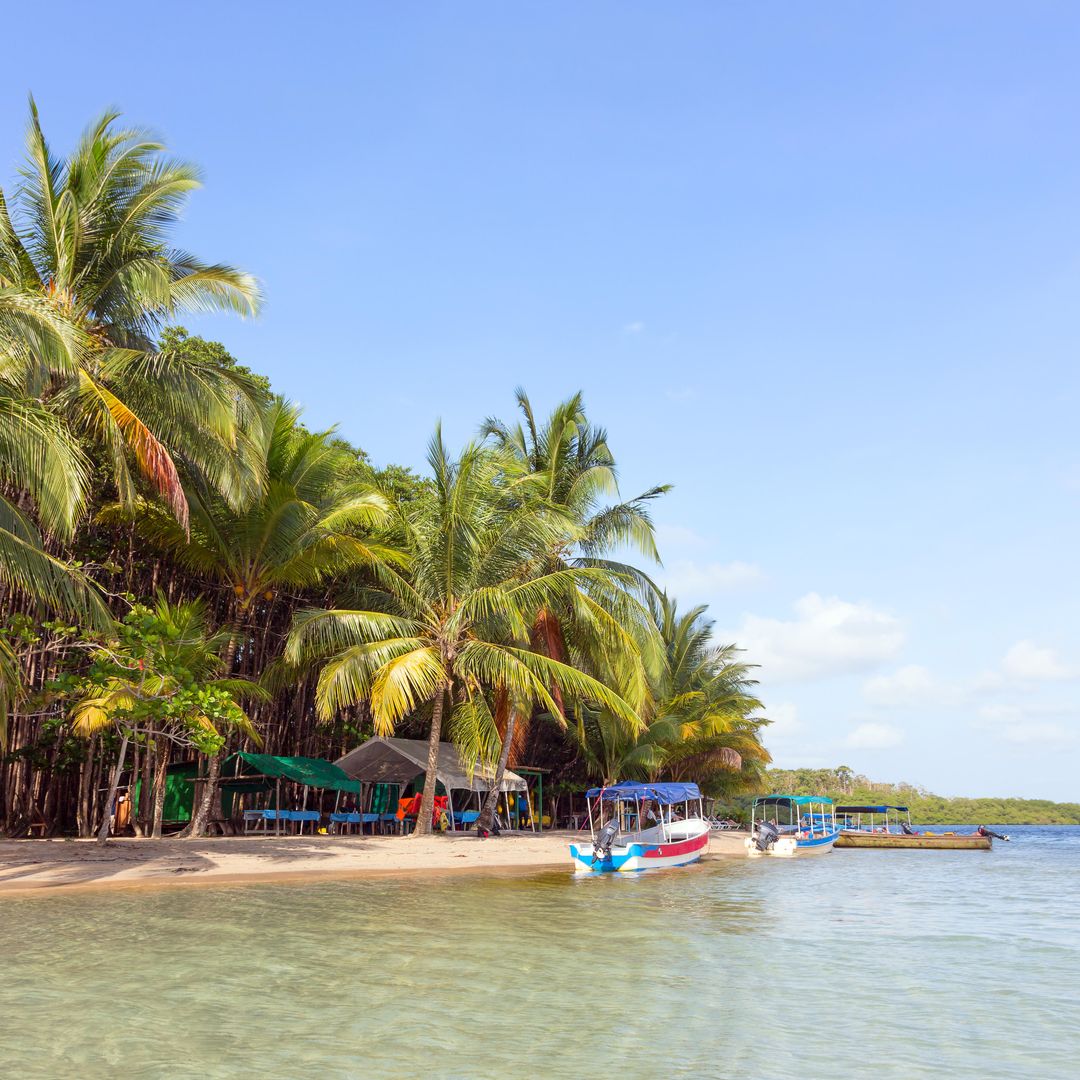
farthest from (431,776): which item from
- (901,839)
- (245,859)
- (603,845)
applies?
(901,839)

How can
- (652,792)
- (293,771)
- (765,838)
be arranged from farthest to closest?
(765,838)
(652,792)
(293,771)

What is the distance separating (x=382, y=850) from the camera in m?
20.6

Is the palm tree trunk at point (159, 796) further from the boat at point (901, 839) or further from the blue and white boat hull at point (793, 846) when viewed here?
the boat at point (901, 839)

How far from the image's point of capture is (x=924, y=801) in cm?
10300

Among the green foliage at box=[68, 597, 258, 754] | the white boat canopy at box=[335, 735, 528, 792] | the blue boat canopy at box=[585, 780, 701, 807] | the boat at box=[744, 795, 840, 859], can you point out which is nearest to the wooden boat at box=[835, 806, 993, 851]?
the boat at box=[744, 795, 840, 859]

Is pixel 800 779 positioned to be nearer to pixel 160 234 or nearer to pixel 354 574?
pixel 354 574

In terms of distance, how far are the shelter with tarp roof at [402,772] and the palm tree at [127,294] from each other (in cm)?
1013

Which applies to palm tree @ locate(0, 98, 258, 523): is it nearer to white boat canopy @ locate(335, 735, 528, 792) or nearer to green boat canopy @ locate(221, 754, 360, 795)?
green boat canopy @ locate(221, 754, 360, 795)

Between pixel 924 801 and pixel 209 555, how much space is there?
9911 centimetres

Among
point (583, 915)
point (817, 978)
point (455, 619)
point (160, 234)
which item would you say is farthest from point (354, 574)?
point (817, 978)

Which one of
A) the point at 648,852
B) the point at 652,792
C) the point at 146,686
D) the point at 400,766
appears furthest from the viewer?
the point at 400,766

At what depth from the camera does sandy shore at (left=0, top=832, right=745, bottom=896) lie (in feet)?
49.8

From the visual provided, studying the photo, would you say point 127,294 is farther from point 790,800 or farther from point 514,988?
point 790,800

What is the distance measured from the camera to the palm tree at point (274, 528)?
20.7 meters
